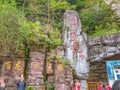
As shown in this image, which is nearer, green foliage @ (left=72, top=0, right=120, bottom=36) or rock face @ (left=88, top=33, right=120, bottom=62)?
rock face @ (left=88, top=33, right=120, bottom=62)

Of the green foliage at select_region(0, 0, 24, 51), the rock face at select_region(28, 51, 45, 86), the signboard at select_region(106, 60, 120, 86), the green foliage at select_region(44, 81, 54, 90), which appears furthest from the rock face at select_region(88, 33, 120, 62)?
the green foliage at select_region(0, 0, 24, 51)

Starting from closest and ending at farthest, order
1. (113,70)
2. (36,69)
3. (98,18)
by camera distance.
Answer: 1. (36,69)
2. (113,70)
3. (98,18)

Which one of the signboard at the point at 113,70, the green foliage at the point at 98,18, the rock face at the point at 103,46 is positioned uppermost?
the green foliage at the point at 98,18

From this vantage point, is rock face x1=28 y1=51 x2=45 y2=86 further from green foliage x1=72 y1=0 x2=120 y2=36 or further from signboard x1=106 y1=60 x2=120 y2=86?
green foliage x1=72 y1=0 x2=120 y2=36

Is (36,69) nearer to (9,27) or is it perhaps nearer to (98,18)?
(9,27)

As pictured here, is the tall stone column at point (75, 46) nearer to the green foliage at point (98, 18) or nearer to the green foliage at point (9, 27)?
the green foliage at point (9, 27)

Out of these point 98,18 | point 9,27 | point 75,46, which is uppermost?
point 98,18

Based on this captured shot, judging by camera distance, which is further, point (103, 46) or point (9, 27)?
point (103, 46)

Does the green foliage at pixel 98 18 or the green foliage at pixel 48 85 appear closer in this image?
the green foliage at pixel 48 85

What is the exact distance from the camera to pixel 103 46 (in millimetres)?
9117

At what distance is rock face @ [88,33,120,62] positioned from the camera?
29.5 feet

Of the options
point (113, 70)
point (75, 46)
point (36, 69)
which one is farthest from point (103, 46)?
point (36, 69)

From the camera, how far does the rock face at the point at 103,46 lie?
8.98 m

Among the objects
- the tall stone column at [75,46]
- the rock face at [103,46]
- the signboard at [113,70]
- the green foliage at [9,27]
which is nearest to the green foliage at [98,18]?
the rock face at [103,46]
